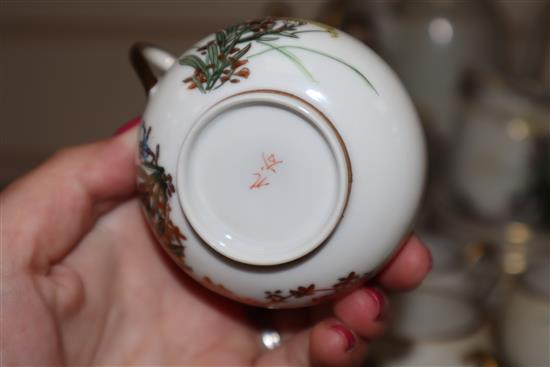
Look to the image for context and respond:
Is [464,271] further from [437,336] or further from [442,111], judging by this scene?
[442,111]

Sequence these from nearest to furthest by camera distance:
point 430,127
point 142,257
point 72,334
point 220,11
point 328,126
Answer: point 328,126 → point 72,334 → point 142,257 → point 430,127 → point 220,11

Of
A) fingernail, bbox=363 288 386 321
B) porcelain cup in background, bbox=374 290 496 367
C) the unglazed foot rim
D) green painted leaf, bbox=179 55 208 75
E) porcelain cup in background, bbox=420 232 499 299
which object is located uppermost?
green painted leaf, bbox=179 55 208 75

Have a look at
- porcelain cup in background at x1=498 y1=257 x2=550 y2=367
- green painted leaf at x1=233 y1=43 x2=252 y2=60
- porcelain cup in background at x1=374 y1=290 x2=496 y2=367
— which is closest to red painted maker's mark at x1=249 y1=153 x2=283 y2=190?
green painted leaf at x1=233 y1=43 x2=252 y2=60

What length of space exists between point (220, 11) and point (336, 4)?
15.2 inches

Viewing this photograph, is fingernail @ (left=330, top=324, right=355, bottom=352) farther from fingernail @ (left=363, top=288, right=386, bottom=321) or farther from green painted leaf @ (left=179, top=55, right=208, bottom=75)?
green painted leaf @ (left=179, top=55, right=208, bottom=75)

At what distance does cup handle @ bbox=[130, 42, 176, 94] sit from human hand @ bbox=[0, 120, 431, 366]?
85 millimetres

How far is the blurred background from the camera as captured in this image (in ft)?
3.57

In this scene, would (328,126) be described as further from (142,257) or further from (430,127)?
(430,127)

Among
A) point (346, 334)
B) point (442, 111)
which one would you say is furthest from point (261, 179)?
point (442, 111)

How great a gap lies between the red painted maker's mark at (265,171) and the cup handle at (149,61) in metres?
0.24

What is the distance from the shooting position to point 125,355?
3.18 ft

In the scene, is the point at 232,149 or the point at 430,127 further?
the point at 430,127

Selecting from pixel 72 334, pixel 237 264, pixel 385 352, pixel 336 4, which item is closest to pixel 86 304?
pixel 72 334

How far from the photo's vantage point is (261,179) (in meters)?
0.72
